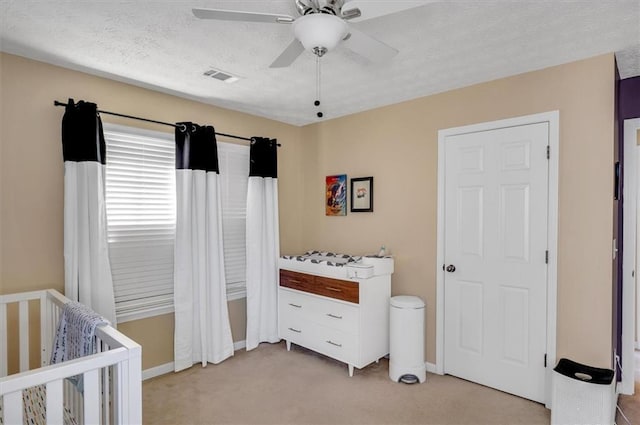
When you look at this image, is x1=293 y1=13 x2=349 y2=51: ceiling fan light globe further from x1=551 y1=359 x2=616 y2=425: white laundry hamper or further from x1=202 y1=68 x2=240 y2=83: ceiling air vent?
x1=551 y1=359 x2=616 y2=425: white laundry hamper

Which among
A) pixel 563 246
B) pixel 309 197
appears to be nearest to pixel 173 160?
pixel 309 197

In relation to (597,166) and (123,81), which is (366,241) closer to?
(597,166)

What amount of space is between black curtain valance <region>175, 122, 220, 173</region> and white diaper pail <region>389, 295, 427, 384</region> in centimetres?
210

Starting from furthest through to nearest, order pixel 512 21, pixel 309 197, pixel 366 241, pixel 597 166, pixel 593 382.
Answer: pixel 309 197
pixel 366 241
pixel 597 166
pixel 593 382
pixel 512 21

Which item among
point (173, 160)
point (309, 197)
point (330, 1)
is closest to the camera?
point (330, 1)

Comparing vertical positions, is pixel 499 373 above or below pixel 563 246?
below

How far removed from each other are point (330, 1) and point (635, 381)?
3717mm

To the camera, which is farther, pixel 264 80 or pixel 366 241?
pixel 366 241

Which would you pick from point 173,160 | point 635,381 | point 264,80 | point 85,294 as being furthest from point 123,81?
point 635,381

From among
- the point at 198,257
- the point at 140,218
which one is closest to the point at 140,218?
the point at 140,218

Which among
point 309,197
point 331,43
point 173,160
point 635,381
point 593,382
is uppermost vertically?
point 331,43

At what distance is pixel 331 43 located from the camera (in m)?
1.53

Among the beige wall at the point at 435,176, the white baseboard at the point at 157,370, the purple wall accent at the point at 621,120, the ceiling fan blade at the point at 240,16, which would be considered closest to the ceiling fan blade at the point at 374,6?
the ceiling fan blade at the point at 240,16

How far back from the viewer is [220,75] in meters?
2.78
